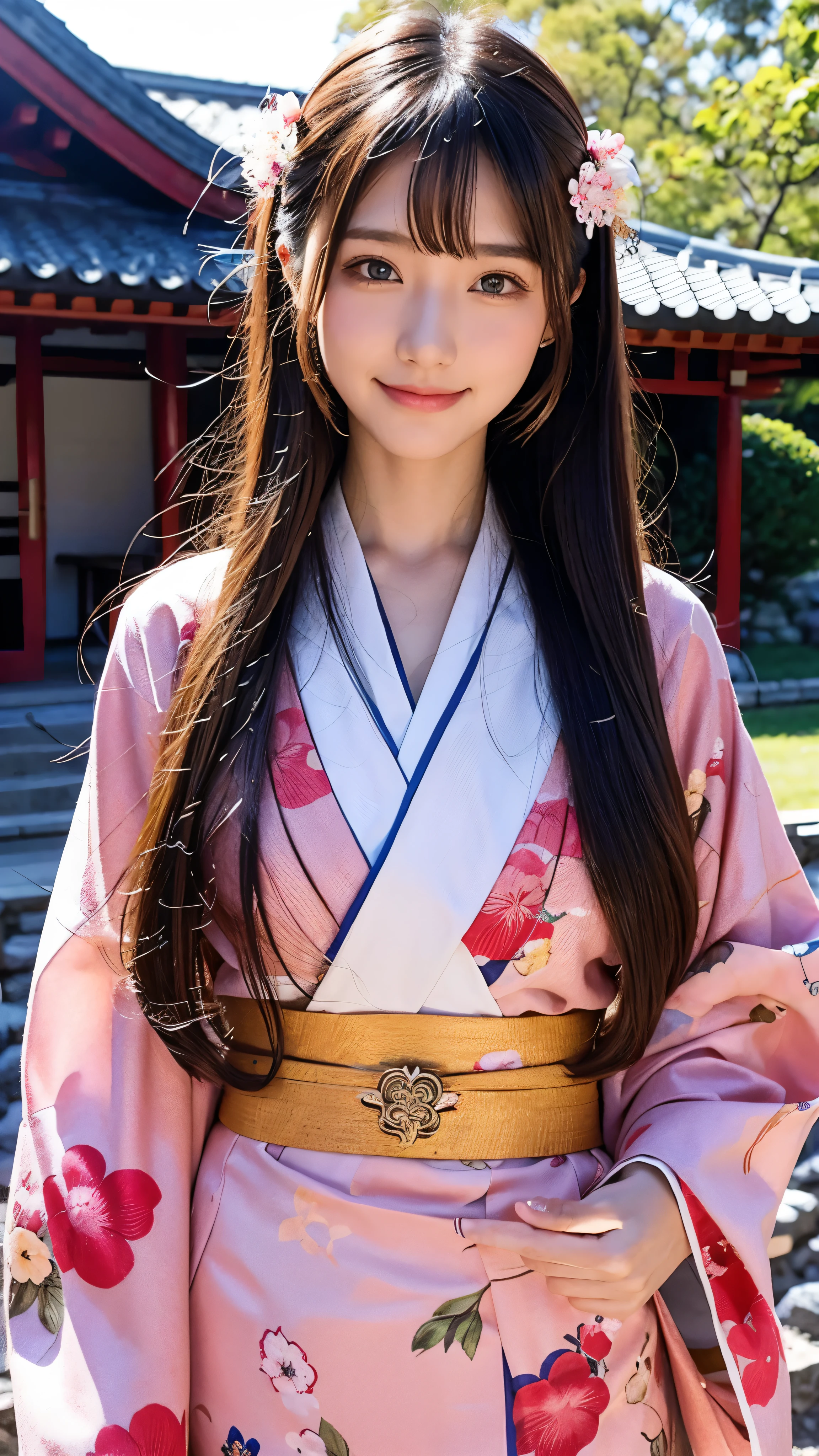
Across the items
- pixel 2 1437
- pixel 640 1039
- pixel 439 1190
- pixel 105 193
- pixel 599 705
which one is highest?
pixel 105 193

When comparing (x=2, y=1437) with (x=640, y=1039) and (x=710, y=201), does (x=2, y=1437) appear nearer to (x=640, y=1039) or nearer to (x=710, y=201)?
(x=640, y=1039)

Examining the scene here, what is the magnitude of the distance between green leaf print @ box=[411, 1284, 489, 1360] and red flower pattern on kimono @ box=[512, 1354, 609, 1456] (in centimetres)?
8

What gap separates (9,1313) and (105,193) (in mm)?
7491

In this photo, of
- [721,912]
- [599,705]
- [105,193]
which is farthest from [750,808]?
[105,193]

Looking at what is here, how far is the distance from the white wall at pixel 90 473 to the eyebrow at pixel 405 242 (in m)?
8.72

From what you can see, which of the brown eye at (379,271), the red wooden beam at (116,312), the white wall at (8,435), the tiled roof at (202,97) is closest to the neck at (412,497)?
the brown eye at (379,271)

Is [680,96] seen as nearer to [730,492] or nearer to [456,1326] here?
[730,492]

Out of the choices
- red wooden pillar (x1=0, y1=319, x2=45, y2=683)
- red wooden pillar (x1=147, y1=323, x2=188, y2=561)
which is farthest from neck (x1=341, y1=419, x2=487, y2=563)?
red wooden pillar (x1=0, y1=319, x2=45, y2=683)

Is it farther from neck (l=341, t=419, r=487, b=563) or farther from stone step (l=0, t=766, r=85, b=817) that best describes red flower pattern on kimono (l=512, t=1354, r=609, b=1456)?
stone step (l=0, t=766, r=85, b=817)

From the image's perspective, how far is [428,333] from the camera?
1.39m

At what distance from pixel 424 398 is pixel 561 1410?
3.73 ft

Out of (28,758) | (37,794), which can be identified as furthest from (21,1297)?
(28,758)

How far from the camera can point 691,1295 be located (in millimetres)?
1539

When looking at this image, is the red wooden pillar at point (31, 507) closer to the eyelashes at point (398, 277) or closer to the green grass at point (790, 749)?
the green grass at point (790, 749)
